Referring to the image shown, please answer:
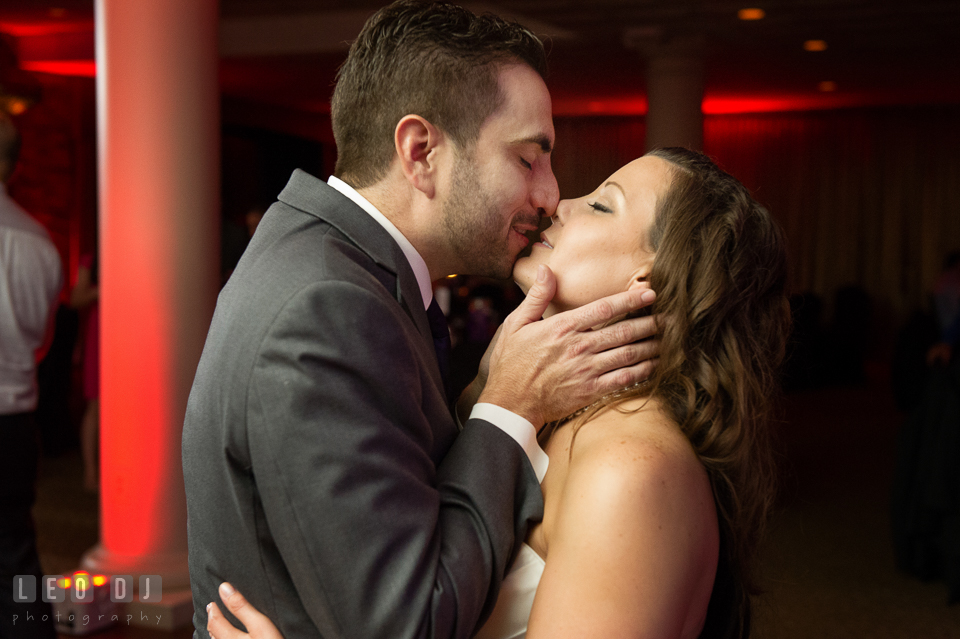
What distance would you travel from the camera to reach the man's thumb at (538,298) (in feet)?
4.54

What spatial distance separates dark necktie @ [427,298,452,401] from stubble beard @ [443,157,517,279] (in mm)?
94

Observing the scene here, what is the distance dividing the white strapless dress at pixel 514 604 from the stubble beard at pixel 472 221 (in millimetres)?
508

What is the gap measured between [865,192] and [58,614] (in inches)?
446

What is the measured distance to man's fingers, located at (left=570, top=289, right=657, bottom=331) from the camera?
4.29 ft

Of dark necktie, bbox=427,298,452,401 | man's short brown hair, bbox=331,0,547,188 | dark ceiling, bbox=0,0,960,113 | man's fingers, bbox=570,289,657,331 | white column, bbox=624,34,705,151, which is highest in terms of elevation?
dark ceiling, bbox=0,0,960,113

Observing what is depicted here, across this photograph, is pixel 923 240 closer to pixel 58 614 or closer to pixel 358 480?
pixel 58 614

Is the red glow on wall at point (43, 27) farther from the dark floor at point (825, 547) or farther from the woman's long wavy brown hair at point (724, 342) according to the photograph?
the woman's long wavy brown hair at point (724, 342)

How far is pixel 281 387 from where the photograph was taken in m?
0.99

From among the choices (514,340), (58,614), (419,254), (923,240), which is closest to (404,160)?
(419,254)

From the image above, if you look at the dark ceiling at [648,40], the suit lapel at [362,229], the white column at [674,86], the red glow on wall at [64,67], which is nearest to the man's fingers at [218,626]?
the suit lapel at [362,229]

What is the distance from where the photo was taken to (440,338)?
4.92 feet

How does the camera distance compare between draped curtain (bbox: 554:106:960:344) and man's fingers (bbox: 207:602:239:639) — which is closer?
man's fingers (bbox: 207:602:239:639)

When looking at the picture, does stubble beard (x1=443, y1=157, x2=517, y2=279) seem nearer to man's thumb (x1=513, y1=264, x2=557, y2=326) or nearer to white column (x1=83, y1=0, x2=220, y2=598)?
man's thumb (x1=513, y1=264, x2=557, y2=326)

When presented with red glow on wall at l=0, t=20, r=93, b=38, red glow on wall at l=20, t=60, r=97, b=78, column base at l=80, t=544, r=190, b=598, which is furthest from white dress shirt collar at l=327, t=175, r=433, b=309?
red glow on wall at l=20, t=60, r=97, b=78
